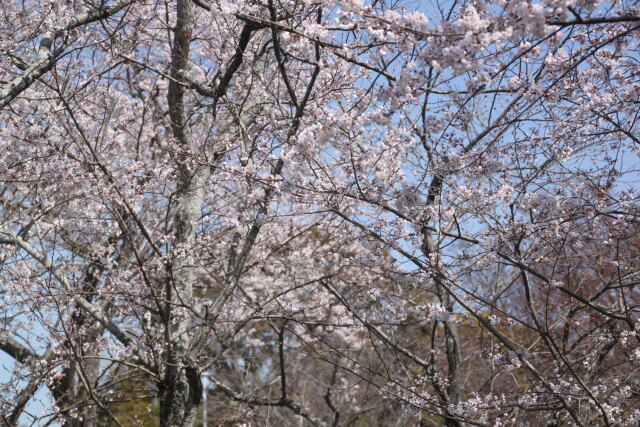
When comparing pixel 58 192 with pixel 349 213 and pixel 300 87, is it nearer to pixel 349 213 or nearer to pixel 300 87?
pixel 300 87

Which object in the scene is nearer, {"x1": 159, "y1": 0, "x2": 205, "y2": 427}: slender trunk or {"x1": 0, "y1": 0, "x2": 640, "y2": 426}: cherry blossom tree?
{"x1": 0, "y1": 0, "x2": 640, "y2": 426}: cherry blossom tree

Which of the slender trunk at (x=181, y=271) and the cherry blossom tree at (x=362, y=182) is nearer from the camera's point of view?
the cherry blossom tree at (x=362, y=182)

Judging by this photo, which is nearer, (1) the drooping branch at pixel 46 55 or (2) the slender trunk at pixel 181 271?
(1) the drooping branch at pixel 46 55

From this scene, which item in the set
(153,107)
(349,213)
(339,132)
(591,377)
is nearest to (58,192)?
(153,107)

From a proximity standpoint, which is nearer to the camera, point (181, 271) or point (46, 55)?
point (46, 55)

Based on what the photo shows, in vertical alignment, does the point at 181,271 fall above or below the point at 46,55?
below

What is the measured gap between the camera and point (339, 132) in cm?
333

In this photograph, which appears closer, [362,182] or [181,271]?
[362,182]

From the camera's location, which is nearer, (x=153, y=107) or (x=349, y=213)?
(x=349, y=213)

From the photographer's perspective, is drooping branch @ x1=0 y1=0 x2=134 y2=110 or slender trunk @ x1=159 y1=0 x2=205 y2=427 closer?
drooping branch @ x1=0 y1=0 x2=134 y2=110

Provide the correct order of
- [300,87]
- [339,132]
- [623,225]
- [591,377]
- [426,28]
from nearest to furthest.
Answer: [426,28]
[339,132]
[623,225]
[591,377]
[300,87]

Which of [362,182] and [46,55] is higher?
[46,55]

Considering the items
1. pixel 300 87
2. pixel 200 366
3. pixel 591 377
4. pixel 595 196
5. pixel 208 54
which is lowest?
pixel 591 377

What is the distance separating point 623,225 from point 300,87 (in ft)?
11.7
